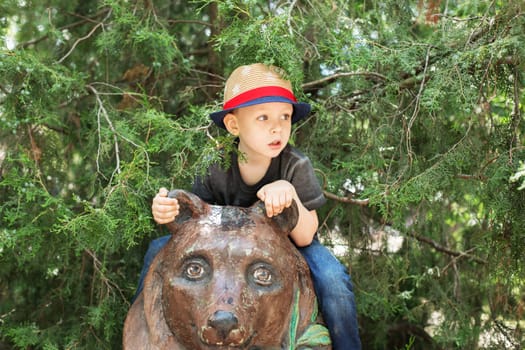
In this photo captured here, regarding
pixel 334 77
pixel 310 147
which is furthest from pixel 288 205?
pixel 334 77

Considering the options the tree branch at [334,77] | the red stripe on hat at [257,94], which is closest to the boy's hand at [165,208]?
the red stripe on hat at [257,94]

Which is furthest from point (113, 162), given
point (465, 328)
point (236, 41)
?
point (465, 328)

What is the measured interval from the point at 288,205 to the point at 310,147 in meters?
1.43

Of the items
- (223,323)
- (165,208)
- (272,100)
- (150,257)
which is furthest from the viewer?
(150,257)

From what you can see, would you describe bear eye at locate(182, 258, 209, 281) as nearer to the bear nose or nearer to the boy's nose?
the bear nose

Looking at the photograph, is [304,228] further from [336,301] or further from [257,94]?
[257,94]

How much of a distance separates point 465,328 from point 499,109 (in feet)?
4.78

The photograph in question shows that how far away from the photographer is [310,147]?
4.32 m

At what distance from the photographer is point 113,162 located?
4.45 m

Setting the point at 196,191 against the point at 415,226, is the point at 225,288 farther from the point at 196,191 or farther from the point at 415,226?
the point at 415,226

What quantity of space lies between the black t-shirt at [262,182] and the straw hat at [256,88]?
0.27 meters

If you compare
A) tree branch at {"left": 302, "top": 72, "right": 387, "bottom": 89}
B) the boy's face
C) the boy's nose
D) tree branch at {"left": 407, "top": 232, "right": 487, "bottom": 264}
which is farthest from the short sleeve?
tree branch at {"left": 407, "top": 232, "right": 487, "bottom": 264}

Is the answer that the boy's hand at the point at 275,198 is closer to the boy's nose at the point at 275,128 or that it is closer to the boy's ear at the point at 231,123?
the boy's nose at the point at 275,128

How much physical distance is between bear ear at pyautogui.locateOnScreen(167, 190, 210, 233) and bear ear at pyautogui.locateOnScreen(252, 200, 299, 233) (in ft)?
0.74
